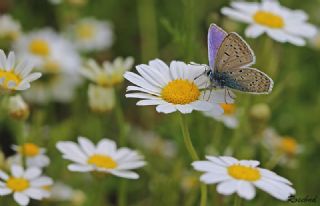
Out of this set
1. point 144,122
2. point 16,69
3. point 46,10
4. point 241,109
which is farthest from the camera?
point 46,10

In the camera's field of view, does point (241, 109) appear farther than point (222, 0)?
No

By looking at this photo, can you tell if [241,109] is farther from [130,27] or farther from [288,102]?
[130,27]

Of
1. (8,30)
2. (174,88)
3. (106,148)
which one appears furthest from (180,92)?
(8,30)

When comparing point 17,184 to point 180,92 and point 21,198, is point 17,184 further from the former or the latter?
point 180,92

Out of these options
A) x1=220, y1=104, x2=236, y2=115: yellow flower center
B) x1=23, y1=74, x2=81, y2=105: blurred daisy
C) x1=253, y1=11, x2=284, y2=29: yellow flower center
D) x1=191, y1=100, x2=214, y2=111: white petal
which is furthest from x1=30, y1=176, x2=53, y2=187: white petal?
x1=23, y1=74, x2=81, y2=105: blurred daisy

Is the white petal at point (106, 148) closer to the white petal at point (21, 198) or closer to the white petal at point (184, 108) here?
the white petal at point (21, 198)

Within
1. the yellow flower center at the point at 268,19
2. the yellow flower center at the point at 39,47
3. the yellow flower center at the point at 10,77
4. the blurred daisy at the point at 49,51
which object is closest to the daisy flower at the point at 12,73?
the yellow flower center at the point at 10,77

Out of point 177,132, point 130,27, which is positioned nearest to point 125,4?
point 130,27
